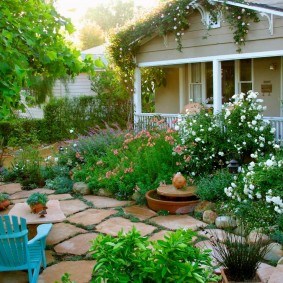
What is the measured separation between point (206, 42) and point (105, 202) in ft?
17.7

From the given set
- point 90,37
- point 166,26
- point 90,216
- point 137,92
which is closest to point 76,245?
point 90,216

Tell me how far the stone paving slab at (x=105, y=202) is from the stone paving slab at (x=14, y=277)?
9.30 feet

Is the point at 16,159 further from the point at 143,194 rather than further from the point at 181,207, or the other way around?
the point at 181,207

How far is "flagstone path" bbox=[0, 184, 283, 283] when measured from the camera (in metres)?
4.95

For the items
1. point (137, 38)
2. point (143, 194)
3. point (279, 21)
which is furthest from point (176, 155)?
point (137, 38)

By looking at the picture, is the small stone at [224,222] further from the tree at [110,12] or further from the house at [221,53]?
the tree at [110,12]

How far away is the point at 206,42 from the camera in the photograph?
11.5 m

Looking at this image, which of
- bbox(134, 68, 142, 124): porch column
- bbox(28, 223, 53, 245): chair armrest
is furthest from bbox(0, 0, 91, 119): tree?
bbox(134, 68, 142, 124): porch column

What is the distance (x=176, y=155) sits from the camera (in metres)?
8.57

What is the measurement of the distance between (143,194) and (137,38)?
6.03 metres

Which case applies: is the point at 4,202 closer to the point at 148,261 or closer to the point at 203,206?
the point at 203,206

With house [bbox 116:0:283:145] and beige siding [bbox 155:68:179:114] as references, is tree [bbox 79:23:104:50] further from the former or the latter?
house [bbox 116:0:283:145]

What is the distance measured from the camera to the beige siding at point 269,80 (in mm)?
12312

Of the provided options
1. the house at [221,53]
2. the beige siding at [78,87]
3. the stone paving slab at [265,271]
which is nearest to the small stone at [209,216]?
the stone paving slab at [265,271]
